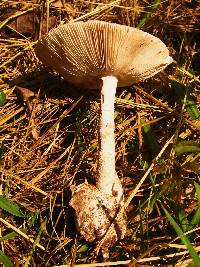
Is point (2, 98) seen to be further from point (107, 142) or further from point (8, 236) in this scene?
point (8, 236)

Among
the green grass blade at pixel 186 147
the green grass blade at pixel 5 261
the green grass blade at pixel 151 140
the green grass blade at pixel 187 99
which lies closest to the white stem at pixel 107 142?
the green grass blade at pixel 151 140

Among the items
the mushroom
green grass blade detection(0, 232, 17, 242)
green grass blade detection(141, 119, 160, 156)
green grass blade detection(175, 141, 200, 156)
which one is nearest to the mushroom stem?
the mushroom

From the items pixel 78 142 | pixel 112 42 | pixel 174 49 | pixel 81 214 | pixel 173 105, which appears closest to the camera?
pixel 112 42

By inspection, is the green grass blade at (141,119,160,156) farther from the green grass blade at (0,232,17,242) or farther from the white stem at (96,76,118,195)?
the green grass blade at (0,232,17,242)

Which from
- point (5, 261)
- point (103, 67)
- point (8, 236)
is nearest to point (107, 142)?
point (103, 67)

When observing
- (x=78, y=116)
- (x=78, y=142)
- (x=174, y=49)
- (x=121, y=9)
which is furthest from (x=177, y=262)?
(x=121, y=9)

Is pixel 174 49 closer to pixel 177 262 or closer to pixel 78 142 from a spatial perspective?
pixel 78 142

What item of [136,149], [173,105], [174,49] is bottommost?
[136,149]
